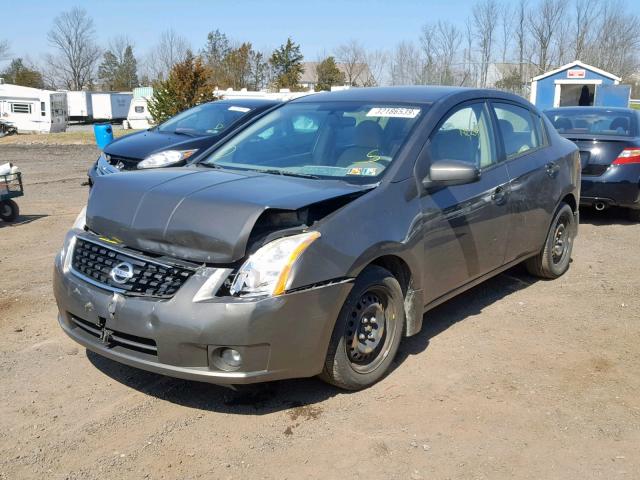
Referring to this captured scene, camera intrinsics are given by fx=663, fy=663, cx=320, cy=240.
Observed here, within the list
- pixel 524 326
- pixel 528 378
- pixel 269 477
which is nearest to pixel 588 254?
pixel 524 326

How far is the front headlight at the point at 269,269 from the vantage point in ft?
10.9

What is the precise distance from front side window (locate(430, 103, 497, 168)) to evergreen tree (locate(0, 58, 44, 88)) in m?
66.4

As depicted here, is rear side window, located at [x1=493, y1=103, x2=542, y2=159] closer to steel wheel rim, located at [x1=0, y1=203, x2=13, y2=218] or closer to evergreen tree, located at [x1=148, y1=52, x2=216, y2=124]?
steel wheel rim, located at [x1=0, y1=203, x2=13, y2=218]

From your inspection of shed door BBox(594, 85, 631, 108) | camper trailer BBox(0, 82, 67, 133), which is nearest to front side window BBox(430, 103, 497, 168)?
shed door BBox(594, 85, 631, 108)

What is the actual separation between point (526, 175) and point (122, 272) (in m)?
3.35

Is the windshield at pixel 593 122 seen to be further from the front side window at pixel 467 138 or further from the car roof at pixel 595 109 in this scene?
the front side window at pixel 467 138

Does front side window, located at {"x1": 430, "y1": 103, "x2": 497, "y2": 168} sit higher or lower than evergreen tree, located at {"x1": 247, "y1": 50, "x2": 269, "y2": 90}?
lower

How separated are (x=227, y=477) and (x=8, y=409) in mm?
1457

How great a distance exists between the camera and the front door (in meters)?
4.33

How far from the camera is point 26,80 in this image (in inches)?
2532

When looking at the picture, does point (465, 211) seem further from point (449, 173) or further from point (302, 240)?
point (302, 240)

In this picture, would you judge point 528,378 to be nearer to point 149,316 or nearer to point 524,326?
point 524,326

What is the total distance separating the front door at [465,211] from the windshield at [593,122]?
4603 millimetres

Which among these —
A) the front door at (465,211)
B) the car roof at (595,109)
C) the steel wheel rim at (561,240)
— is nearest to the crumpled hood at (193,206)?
the front door at (465,211)
